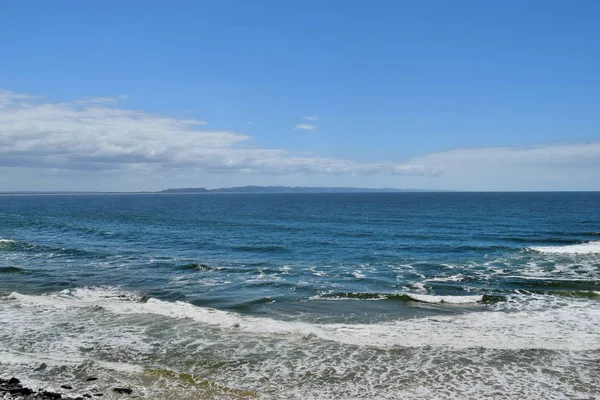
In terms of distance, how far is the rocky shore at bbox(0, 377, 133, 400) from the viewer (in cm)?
1597

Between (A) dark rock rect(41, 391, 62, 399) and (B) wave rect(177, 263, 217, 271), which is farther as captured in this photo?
(B) wave rect(177, 263, 217, 271)

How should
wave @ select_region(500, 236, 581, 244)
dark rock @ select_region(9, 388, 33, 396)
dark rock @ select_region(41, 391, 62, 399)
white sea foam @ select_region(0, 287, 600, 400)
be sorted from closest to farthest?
dark rock @ select_region(41, 391, 62, 399), dark rock @ select_region(9, 388, 33, 396), white sea foam @ select_region(0, 287, 600, 400), wave @ select_region(500, 236, 581, 244)

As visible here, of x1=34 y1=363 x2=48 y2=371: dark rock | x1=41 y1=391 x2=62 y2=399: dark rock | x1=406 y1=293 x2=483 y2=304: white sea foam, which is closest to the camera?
x1=41 y1=391 x2=62 y2=399: dark rock

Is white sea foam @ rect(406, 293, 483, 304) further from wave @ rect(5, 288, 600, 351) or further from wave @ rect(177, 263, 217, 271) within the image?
wave @ rect(177, 263, 217, 271)

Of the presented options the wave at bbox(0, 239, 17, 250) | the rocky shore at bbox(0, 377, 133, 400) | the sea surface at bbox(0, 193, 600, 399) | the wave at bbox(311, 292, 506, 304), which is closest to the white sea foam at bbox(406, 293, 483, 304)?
the wave at bbox(311, 292, 506, 304)

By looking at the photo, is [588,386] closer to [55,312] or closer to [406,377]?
[406,377]

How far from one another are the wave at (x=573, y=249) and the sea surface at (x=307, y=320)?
0.83 feet

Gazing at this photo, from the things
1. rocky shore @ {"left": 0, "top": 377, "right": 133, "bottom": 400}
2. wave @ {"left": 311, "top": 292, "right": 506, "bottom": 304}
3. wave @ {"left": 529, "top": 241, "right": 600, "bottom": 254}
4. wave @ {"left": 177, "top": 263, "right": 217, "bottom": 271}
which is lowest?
rocky shore @ {"left": 0, "top": 377, "right": 133, "bottom": 400}

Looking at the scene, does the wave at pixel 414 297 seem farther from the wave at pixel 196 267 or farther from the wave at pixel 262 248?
the wave at pixel 262 248

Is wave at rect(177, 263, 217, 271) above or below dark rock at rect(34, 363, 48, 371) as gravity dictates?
above

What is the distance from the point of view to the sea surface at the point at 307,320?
1781cm

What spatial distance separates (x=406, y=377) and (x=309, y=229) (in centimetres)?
5389

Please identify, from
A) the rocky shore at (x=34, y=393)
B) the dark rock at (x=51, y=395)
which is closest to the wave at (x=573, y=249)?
the rocky shore at (x=34, y=393)

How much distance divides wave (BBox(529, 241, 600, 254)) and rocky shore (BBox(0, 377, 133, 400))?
A: 47.1 meters
